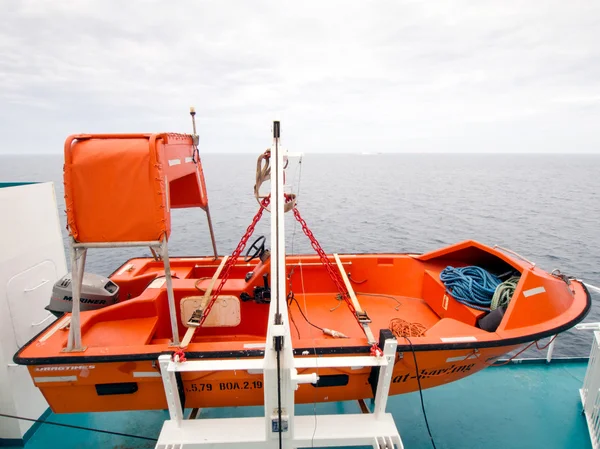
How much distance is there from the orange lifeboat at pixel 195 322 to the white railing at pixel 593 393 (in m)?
0.42

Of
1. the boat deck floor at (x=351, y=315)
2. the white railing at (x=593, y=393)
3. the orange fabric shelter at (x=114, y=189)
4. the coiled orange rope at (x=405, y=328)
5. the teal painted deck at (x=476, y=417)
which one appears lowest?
the teal painted deck at (x=476, y=417)

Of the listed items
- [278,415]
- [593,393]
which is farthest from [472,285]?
[278,415]

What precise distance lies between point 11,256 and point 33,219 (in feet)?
1.40

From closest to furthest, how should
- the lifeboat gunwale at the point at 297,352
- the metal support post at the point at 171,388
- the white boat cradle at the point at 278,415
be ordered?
the white boat cradle at the point at 278,415 → the metal support post at the point at 171,388 → the lifeboat gunwale at the point at 297,352

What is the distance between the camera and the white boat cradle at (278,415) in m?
2.05

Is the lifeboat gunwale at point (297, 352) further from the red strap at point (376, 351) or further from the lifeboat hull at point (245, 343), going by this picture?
the red strap at point (376, 351)

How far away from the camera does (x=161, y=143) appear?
2572 mm

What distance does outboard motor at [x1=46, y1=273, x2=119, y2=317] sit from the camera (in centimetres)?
319

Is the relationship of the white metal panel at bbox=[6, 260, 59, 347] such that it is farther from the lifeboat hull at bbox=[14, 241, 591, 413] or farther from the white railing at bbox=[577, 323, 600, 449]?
the white railing at bbox=[577, 323, 600, 449]

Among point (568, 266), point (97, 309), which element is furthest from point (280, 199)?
point (568, 266)

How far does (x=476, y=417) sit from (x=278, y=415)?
264 centimetres

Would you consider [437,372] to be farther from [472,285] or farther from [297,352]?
[297,352]

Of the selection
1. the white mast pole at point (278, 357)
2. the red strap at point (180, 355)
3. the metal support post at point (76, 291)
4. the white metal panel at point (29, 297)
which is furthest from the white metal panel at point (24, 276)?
the white mast pole at point (278, 357)

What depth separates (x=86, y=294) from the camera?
11.0ft
